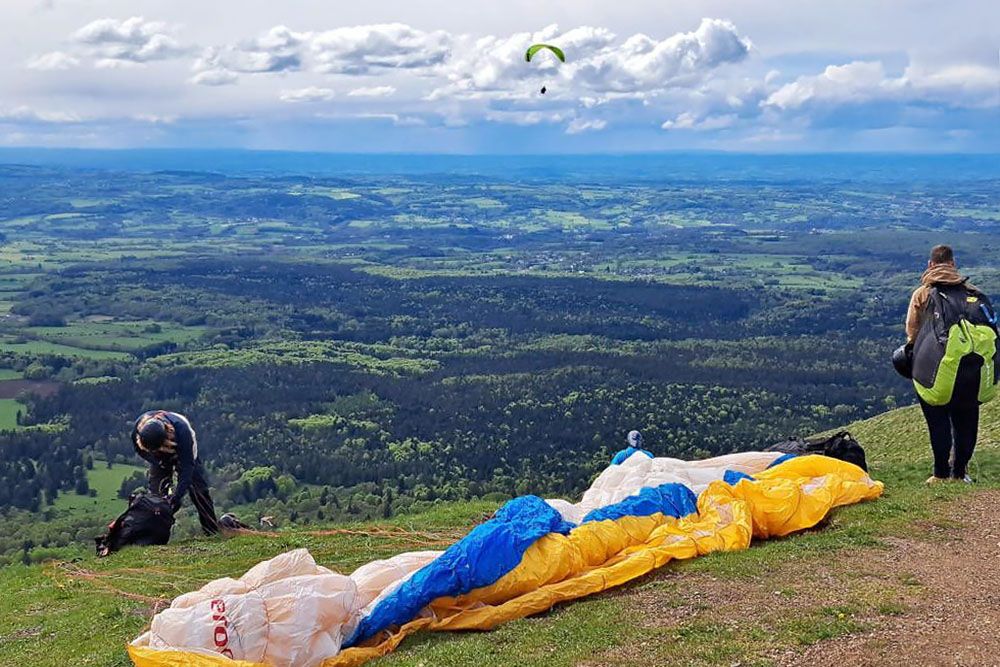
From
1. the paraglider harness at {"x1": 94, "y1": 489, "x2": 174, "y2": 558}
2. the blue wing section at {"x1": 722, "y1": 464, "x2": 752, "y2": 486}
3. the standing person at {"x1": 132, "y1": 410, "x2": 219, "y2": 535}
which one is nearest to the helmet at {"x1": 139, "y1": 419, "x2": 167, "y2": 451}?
the standing person at {"x1": 132, "y1": 410, "x2": 219, "y2": 535}

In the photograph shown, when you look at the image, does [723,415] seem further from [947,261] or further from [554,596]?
[554,596]

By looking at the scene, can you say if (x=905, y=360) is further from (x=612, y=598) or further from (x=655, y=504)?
(x=612, y=598)

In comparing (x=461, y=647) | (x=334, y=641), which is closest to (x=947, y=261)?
(x=461, y=647)

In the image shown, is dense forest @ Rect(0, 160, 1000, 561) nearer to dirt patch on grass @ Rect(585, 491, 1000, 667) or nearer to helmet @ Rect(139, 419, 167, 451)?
helmet @ Rect(139, 419, 167, 451)

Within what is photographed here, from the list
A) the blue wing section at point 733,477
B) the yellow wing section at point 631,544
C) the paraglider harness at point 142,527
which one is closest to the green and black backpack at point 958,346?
the yellow wing section at point 631,544

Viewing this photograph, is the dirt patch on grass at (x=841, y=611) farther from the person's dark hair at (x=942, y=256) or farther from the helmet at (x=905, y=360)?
the person's dark hair at (x=942, y=256)

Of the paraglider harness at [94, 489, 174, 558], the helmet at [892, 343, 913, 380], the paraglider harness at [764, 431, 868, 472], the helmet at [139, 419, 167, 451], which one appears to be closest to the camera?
the helmet at [892, 343, 913, 380]
